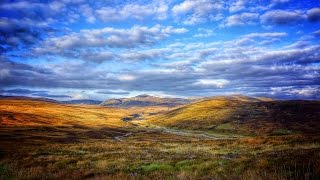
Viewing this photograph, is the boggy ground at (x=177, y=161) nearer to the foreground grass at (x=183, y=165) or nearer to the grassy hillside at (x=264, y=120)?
the foreground grass at (x=183, y=165)

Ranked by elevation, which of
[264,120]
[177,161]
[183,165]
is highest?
[183,165]

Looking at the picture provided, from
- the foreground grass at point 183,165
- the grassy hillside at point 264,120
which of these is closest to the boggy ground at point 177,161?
the foreground grass at point 183,165

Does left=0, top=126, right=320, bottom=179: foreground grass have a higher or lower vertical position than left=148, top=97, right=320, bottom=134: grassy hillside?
higher

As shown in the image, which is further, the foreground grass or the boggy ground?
the boggy ground

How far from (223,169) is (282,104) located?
553ft

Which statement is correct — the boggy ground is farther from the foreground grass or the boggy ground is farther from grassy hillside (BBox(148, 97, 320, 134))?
grassy hillside (BBox(148, 97, 320, 134))

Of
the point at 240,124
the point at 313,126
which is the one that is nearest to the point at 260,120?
the point at 240,124

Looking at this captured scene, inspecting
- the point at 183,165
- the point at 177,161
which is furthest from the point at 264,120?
the point at 183,165

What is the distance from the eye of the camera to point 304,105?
552 ft

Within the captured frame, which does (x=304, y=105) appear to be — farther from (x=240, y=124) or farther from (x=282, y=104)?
(x=240, y=124)

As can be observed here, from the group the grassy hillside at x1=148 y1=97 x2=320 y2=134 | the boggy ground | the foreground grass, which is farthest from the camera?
the grassy hillside at x1=148 y1=97 x2=320 y2=134

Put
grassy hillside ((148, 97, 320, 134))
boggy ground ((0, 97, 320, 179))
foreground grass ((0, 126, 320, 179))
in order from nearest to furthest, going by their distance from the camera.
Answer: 1. foreground grass ((0, 126, 320, 179))
2. boggy ground ((0, 97, 320, 179))
3. grassy hillside ((148, 97, 320, 134))

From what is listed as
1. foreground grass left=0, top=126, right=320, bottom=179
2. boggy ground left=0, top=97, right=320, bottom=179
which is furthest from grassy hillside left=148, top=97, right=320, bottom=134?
foreground grass left=0, top=126, right=320, bottom=179

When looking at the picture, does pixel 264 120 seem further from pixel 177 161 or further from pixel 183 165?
pixel 183 165
